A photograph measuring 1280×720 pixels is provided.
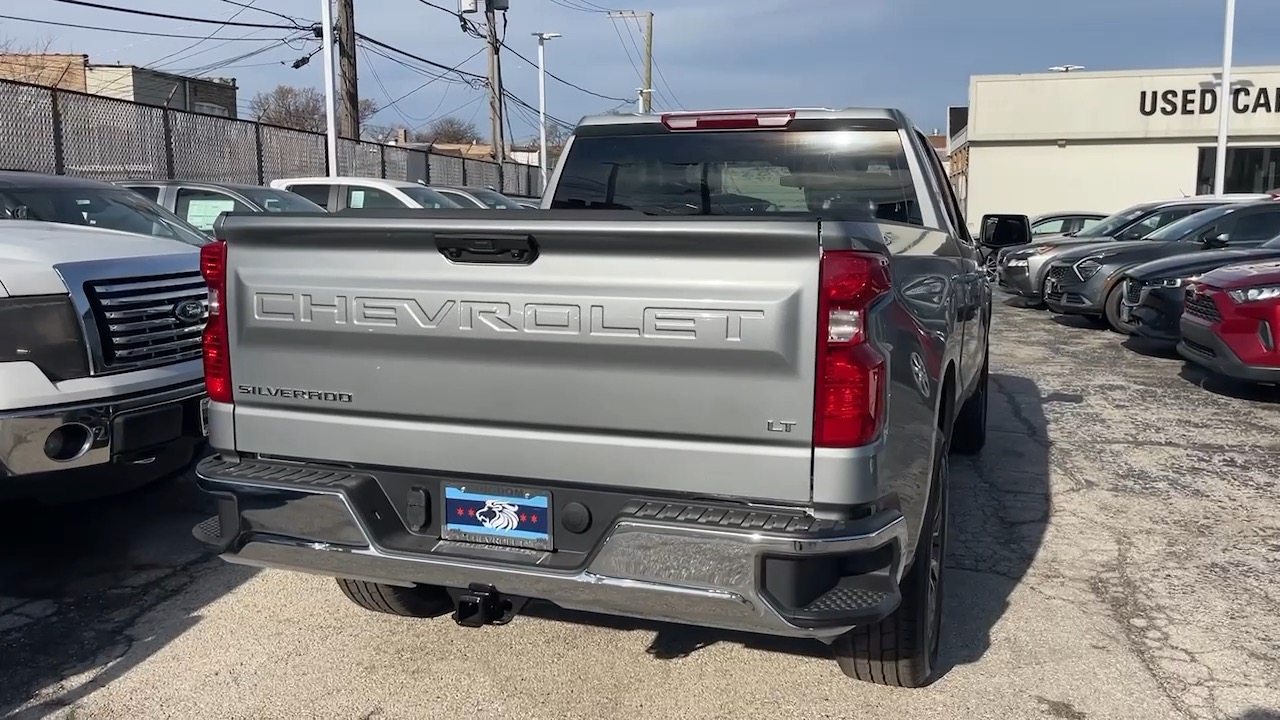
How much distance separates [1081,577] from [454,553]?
2980 mm

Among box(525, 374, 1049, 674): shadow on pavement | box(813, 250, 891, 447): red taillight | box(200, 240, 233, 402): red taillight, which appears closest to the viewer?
box(813, 250, 891, 447): red taillight

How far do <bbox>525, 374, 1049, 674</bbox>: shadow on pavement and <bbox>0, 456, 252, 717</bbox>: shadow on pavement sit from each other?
152 cm

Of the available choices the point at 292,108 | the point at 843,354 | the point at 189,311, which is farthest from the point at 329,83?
the point at 292,108

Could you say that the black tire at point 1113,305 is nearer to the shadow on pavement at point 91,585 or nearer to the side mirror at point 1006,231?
the side mirror at point 1006,231

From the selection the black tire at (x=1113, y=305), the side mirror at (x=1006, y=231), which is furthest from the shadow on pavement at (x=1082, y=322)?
the side mirror at (x=1006, y=231)

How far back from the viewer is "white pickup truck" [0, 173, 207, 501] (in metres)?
4.21

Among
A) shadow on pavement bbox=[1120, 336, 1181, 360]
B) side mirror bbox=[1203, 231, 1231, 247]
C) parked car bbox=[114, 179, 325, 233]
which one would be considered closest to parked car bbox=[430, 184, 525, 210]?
parked car bbox=[114, 179, 325, 233]

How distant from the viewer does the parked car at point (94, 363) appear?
13.8ft

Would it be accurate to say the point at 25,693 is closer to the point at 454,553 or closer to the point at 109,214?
the point at 454,553

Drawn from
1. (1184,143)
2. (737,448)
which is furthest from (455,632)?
(1184,143)

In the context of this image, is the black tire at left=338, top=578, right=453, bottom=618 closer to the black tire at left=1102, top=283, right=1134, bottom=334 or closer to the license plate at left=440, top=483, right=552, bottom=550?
the license plate at left=440, top=483, right=552, bottom=550

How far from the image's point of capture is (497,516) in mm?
3033

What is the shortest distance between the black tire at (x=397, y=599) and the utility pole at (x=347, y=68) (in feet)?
62.7

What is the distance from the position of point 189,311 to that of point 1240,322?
7322 millimetres
